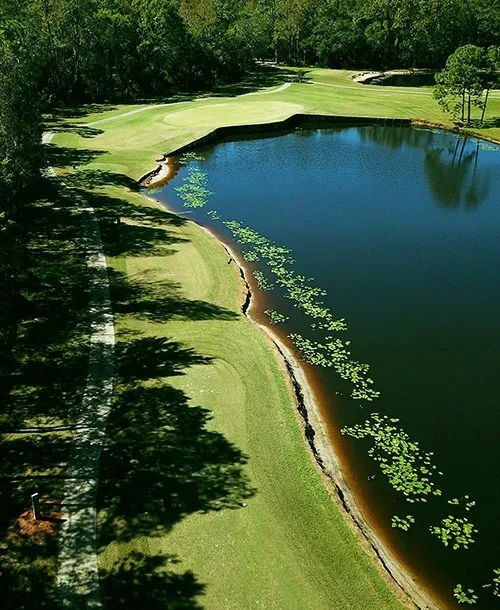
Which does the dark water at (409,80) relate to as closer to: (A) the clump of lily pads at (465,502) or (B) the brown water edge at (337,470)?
(B) the brown water edge at (337,470)

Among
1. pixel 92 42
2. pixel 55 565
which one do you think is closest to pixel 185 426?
pixel 55 565

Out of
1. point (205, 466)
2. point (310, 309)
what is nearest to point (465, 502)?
point (205, 466)

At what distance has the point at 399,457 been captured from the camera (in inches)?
623

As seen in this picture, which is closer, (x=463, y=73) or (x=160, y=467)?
(x=160, y=467)

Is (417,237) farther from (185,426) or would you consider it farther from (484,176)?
(185,426)

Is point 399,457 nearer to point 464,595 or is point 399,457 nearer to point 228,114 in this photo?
point 464,595

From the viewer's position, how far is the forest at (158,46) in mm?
25875

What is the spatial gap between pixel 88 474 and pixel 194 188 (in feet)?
94.4

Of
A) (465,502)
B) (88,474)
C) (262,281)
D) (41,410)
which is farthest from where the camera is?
(262,281)

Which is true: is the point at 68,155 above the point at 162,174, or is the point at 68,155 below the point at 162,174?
above

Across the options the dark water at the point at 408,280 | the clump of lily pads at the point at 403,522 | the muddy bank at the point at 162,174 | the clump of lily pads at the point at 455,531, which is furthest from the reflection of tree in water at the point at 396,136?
the clump of lily pads at the point at 403,522

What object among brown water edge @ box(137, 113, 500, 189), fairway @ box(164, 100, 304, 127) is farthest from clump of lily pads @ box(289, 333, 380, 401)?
fairway @ box(164, 100, 304, 127)

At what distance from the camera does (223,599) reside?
36.5ft

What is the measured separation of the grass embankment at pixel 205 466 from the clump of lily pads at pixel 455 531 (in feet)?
8.47
